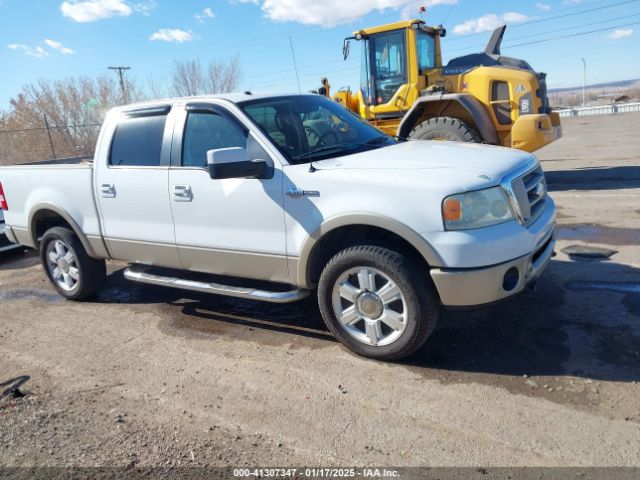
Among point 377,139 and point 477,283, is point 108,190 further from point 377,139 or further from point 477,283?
point 477,283

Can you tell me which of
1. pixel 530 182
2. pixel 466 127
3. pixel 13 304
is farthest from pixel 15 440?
pixel 466 127

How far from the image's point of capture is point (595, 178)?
10.7m

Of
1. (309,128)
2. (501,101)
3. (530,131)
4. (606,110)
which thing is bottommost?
(606,110)

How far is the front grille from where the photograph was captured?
3693mm

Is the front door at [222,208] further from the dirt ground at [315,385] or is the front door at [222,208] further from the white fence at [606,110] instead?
the white fence at [606,110]

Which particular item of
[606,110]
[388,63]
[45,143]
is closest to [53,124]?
[45,143]

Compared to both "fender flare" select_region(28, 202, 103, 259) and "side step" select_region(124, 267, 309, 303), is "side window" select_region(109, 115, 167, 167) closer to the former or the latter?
"fender flare" select_region(28, 202, 103, 259)

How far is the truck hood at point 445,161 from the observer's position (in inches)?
141

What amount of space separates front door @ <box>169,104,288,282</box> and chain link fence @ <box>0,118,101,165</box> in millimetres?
17493

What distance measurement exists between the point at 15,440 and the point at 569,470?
3.19 m

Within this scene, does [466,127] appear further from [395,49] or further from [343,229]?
[343,229]

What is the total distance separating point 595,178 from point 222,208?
29.3 feet

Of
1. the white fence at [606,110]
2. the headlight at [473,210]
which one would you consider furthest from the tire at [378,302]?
the white fence at [606,110]

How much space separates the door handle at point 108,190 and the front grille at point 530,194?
3.60 meters
